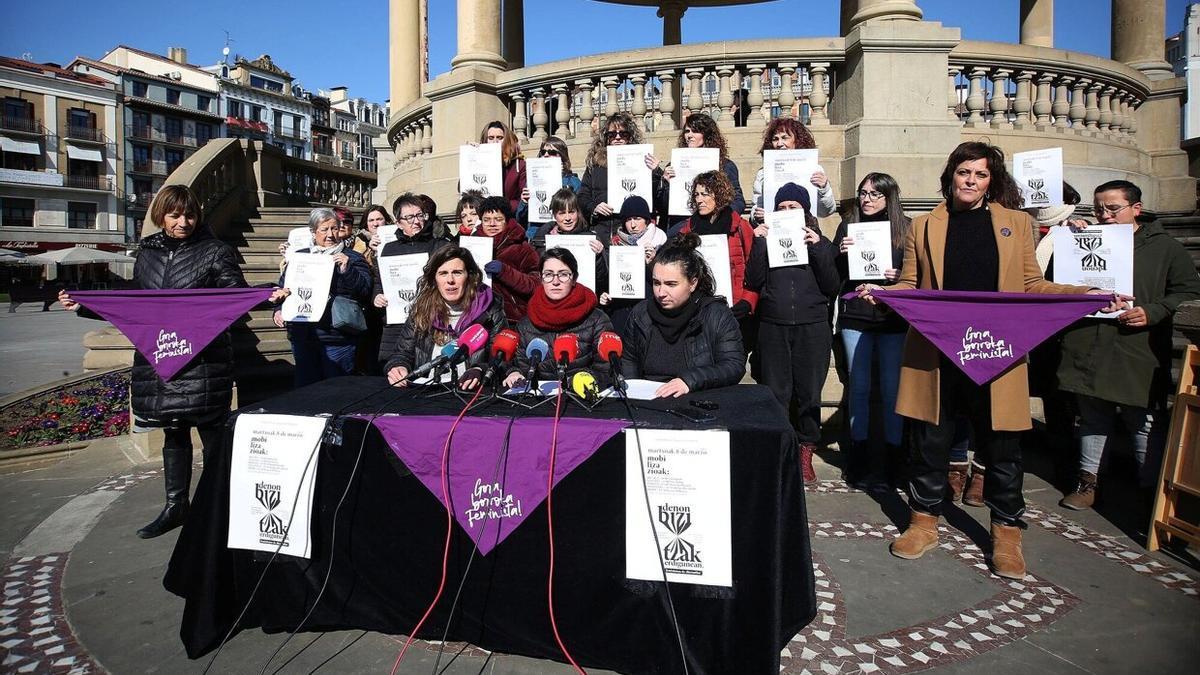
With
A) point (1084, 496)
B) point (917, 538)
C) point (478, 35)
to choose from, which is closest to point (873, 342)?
point (917, 538)

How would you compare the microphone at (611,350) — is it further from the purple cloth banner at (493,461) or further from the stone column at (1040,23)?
the stone column at (1040,23)

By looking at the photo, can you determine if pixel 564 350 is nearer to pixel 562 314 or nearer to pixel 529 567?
pixel 562 314

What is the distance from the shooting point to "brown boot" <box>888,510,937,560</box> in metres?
4.21

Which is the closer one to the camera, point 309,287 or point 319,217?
point 309,287

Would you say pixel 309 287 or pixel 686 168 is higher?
pixel 686 168

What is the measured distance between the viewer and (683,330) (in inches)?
161

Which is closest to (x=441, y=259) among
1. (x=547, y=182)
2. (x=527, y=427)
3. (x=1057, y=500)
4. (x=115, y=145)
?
(x=527, y=427)

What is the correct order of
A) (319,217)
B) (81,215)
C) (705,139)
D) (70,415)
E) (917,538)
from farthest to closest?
(81,215) → (70,415) → (705,139) → (319,217) → (917,538)

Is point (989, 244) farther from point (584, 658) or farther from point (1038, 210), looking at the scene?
point (584, 658)

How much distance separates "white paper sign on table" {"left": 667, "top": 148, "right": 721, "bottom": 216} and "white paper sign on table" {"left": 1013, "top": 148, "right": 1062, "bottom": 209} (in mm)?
2405

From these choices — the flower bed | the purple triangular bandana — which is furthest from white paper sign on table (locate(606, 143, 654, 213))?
the flower bed

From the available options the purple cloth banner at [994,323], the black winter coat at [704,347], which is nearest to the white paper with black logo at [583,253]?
the black winter coat at [704,347]

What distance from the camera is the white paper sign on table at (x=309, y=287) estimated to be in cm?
568

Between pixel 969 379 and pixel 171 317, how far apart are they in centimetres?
511
